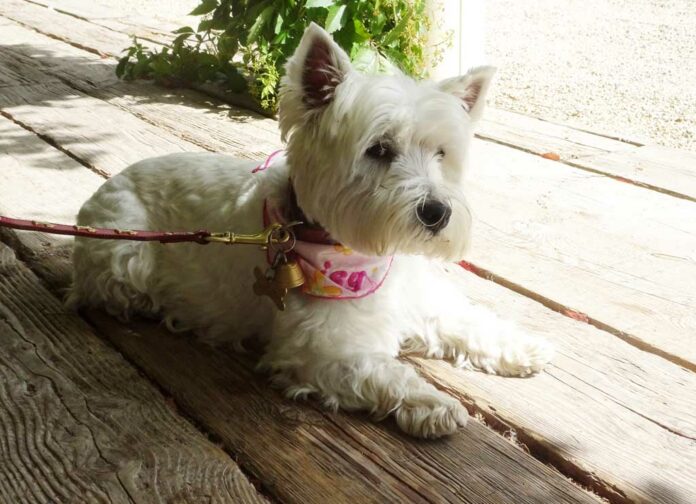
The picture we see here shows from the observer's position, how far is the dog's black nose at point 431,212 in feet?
7.39

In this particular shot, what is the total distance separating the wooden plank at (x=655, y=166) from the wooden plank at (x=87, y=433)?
3.04 metres

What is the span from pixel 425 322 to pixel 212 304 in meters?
0.81

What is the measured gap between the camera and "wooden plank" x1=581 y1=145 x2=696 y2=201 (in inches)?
165

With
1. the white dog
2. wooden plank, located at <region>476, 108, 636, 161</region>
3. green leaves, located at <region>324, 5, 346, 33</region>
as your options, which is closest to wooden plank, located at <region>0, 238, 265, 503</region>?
the white dog

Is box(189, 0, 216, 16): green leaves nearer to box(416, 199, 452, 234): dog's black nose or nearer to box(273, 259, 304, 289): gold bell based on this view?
box(273, 259, 304, 289): gold bell

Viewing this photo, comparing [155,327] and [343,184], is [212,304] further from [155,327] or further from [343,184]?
[343,184]

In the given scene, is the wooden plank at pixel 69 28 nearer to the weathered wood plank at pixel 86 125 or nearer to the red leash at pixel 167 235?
the weathered wood plank at pixel 86 125

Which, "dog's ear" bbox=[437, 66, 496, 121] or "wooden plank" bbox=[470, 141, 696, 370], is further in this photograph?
"wooden plank" bbox=[470, 141, 696, 370]

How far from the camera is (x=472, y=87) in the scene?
254 cm

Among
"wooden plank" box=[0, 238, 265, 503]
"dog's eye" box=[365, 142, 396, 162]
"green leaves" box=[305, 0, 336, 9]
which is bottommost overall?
"wooden plank" box=[0, 238, 265, 503]

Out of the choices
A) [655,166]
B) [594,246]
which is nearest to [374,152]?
[594,246]

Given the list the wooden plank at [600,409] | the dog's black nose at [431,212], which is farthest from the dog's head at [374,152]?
the wooden plank at [600,409]

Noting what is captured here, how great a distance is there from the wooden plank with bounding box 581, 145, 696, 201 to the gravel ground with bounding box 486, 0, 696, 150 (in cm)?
52

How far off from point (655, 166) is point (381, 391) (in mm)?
2912
